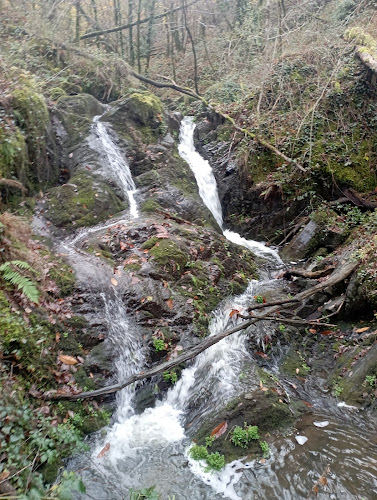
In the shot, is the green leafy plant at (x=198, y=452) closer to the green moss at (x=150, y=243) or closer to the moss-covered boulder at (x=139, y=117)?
the green moss at (x=150, y=243)

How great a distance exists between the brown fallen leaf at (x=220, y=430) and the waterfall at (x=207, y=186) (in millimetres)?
5437

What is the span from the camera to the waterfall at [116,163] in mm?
9539

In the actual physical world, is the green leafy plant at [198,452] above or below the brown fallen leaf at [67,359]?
below

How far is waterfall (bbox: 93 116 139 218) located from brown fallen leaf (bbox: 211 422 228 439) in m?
5.70

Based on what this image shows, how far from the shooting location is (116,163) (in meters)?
9.97

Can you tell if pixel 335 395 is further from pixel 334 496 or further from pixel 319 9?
pixel 319 9

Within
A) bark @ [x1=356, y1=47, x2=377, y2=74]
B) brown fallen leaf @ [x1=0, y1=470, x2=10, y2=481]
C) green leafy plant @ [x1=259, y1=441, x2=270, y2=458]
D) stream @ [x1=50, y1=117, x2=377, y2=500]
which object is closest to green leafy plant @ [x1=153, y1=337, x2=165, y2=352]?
stream @ [x1=50, y1=117, x2=377, y2=500]

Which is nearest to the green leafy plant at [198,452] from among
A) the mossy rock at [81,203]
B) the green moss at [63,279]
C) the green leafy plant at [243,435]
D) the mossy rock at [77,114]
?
the green leafy plant at [243,435]

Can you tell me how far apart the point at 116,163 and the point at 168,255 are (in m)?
4.27

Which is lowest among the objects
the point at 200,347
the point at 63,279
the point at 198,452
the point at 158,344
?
the point at 198,452

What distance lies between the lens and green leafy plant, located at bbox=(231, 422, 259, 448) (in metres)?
4.45

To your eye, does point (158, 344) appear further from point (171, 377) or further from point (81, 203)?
point (81, 203)

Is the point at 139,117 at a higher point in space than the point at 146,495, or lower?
higher

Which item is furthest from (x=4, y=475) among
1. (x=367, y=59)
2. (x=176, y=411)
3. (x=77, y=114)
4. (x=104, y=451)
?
(x=367, y=59)
